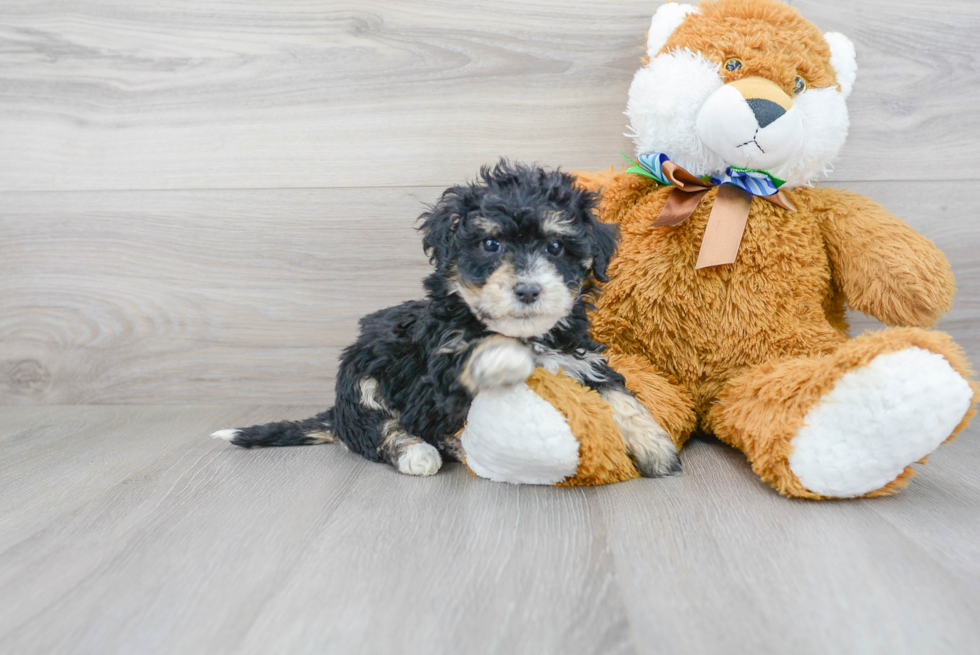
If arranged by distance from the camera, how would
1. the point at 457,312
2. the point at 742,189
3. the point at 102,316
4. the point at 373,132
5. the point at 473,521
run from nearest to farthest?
the point at 473,521
the point at 457,312
the point at 742,189
the point at 373,132
the point at 102,316

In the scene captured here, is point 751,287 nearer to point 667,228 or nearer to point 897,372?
point 667,228

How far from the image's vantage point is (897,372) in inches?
37.9

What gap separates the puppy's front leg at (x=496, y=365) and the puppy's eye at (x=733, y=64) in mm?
663

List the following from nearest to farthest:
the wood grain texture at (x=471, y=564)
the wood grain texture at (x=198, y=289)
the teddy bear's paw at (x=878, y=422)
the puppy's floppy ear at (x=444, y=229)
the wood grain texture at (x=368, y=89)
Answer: the wood grain texture at (x=471, y=564) < the teddy bear's paw at (x=878, y=422) < the puppy's floppy ear at (x=444, y=229) < the wood grain texture at (x=368, y=89) < the wood grain texture at (x=198, y=289)

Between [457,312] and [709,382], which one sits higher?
[457,312]

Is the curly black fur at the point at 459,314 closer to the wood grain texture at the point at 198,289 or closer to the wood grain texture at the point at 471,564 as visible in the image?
the wood grain texture at the point at 471,564

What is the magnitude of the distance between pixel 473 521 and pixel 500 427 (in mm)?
151

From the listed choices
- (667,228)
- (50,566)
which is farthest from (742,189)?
(50,566)

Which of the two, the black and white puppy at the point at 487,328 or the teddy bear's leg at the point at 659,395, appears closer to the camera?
the black and white puppy at the point at 487,328

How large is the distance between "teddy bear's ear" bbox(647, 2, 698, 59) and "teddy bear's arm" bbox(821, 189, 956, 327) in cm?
46

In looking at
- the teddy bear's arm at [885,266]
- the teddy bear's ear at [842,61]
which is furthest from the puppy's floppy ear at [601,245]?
the teddy bear's ear at [842,61]

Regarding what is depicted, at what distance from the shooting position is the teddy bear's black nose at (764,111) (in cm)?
117

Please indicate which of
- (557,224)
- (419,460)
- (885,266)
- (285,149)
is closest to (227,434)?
(419,460)

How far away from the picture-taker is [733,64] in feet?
4.05
